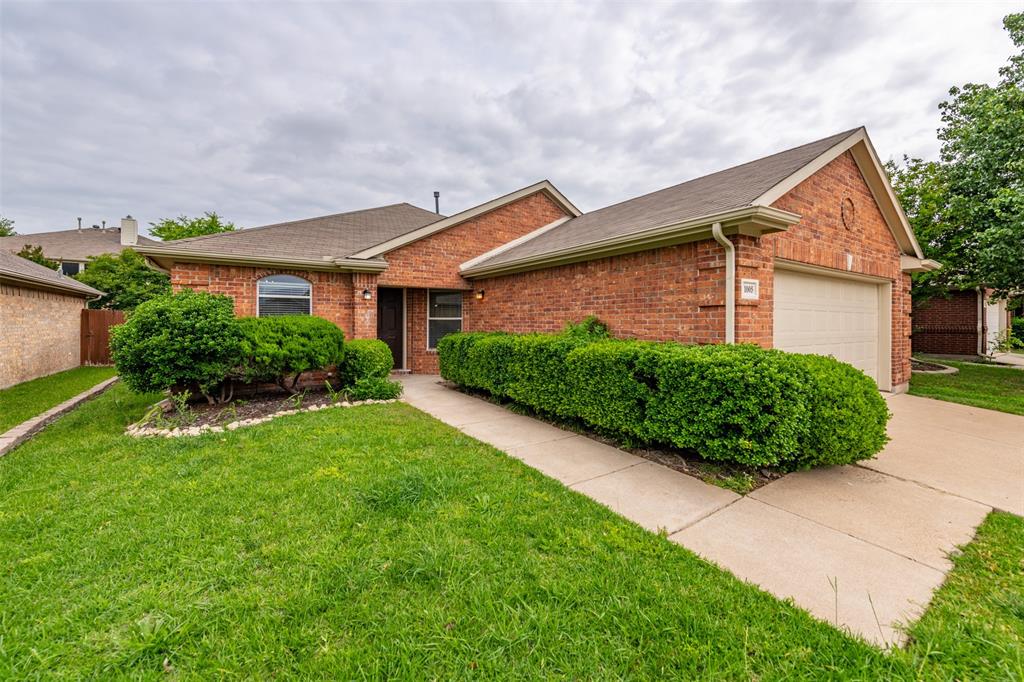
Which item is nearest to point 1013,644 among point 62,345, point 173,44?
point 173,44

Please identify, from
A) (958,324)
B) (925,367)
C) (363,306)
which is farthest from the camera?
(958,324)

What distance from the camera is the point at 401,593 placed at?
93.1 inches

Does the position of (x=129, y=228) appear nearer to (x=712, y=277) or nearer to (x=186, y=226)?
(x=186, y=226)

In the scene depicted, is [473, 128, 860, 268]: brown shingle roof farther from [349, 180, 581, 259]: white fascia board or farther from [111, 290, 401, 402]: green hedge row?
[111, 290, 401, 402]: green hedge row

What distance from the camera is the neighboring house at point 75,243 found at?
2473 cm

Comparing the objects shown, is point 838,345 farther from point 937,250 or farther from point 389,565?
point 389,565

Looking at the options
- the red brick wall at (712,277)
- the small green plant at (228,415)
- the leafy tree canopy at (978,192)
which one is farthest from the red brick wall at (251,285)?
the leafy tree canopy at (978,192)

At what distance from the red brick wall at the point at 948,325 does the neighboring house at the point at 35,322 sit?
91.1ft

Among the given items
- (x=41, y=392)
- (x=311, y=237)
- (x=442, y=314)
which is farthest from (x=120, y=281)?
(x=442, y=314)

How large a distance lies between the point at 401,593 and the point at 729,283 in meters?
5.10

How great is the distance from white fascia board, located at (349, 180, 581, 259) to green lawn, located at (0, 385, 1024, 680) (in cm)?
665

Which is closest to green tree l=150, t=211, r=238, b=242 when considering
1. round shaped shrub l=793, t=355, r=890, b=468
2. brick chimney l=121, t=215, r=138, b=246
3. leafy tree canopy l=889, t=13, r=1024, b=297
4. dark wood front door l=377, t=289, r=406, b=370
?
brick chimney l=121, t=215, r=138, b=246

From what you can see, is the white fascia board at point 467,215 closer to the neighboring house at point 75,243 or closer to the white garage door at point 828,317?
the white garage door at point 828,317

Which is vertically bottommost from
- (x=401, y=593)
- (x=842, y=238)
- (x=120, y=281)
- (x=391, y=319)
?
(x=401, y=593)
